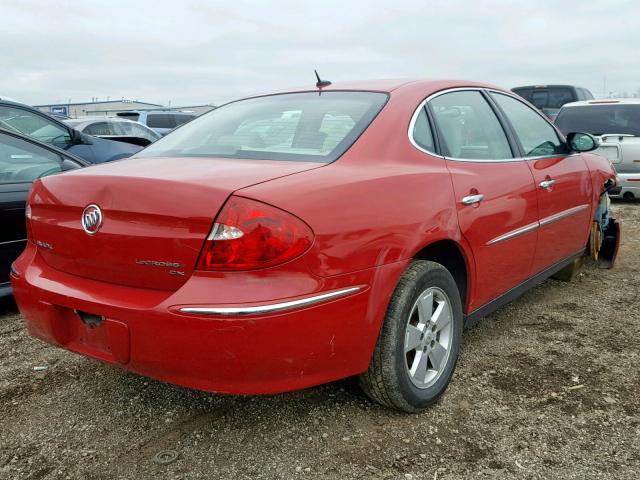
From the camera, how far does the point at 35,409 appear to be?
2637mm

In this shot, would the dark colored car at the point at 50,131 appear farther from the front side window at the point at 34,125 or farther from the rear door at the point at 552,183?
the rear door at the point at 552,183

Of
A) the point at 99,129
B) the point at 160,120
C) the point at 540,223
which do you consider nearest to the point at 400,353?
the point at 540,223

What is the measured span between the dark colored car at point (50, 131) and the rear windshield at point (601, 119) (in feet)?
20.1

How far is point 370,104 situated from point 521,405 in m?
1.52

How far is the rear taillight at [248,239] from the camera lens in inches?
76.0

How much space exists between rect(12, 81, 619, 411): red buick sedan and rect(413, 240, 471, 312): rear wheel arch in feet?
0.04

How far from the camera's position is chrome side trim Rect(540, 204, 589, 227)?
343cm

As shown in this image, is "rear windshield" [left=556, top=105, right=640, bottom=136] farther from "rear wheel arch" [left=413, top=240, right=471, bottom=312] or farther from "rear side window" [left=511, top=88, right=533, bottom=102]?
"rear side window" [left=511, top=88, right=533, bottom=102]

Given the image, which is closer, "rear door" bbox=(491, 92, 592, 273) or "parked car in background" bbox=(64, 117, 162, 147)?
"rear door" bbox=(491, 92, 592, 273)

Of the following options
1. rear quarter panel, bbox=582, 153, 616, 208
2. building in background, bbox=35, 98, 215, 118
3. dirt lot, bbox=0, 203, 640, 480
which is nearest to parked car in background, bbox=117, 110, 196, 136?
rear quarter panel, bbox=582, 153, 616, 208

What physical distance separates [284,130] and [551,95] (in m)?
13.8

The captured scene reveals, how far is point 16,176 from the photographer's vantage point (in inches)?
157

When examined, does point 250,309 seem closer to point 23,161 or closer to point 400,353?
point 400,353

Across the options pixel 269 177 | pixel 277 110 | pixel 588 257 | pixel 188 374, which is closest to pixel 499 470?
pixel 188 374
